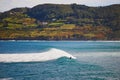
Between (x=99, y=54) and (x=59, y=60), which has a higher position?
(x=99, y=54)

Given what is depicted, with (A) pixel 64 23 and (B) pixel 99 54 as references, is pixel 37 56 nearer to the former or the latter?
(A) pixel 64 23

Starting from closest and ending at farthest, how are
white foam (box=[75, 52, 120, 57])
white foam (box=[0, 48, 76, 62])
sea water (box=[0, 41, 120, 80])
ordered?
sea water (box=[0, 41, 120, 80]), white foam (box=[75, 52, 120, 57]), white foam (box=[0, 48, 76, 62])

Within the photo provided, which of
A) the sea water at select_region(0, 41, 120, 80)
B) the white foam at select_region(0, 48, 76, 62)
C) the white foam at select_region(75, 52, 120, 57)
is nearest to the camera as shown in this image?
the sea water at select_region(0, 41, 120, 80)

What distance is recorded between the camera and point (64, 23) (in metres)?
5.51

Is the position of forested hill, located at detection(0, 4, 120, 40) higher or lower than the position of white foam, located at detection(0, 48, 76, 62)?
higher

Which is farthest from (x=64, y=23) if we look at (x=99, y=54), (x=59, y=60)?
(x=99, y=54)

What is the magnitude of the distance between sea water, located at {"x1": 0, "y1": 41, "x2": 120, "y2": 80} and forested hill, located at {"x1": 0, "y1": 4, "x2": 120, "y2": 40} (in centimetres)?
15

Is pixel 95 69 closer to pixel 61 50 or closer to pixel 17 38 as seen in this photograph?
pixel 61 50

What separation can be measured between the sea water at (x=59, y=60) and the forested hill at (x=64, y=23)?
15 centimetres

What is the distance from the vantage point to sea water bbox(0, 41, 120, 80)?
5.04 meters

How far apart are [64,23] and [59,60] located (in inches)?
31.2

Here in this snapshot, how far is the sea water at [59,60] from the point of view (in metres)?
A: 5.04

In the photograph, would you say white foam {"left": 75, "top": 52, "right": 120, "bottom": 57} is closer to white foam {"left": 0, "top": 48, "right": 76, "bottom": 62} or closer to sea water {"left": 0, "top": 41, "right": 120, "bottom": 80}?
sea water {"left": 0, "top": 41, "right": 120, "bottom": 80}

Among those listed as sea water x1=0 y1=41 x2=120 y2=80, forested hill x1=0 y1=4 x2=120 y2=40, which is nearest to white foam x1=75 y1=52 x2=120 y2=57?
sea water x1=0 y1=41 x2=120 y2=80
